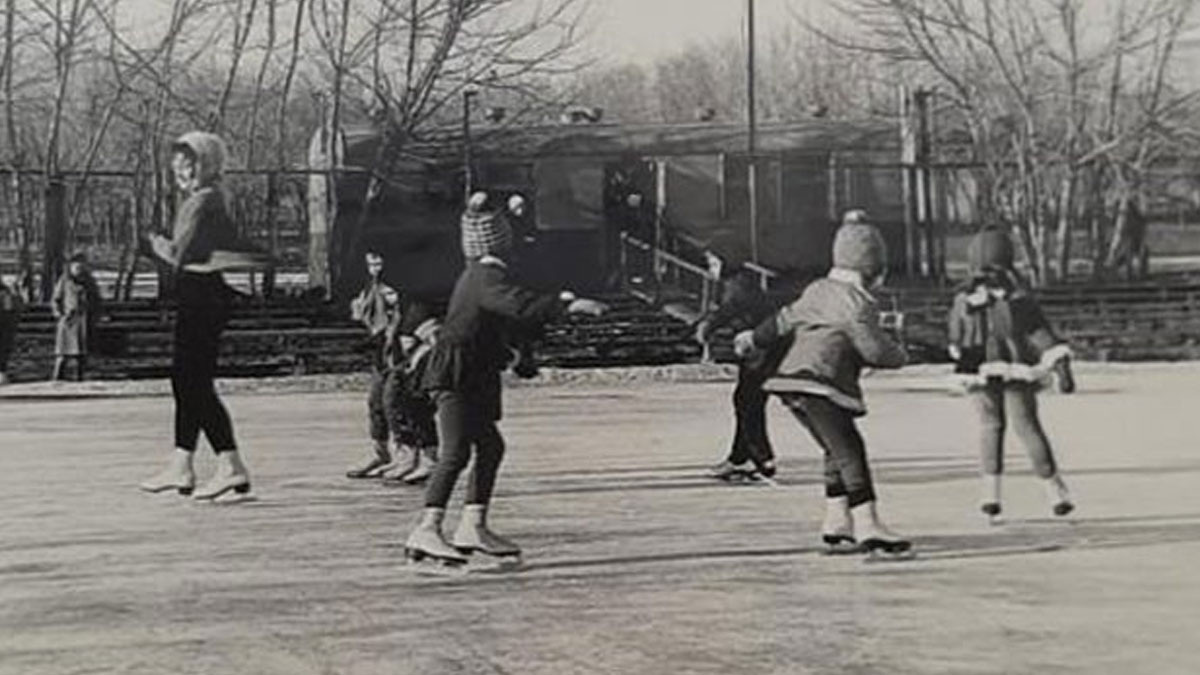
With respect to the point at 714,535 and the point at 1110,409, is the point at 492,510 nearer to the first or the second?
the point at 714,535

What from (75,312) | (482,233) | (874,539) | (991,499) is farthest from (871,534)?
(75,312)

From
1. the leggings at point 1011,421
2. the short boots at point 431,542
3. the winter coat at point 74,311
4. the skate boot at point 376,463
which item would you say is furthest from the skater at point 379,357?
the leggings at point 1011,421

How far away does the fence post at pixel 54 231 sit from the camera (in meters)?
1.48

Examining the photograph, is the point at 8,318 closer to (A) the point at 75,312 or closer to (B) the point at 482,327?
(A) the point at 75,312

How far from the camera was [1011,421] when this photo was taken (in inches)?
63.4

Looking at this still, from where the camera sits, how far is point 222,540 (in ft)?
5.08

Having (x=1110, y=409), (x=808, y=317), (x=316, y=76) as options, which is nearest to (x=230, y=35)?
(x=316, y=76)

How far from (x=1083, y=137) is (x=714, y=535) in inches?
20.6

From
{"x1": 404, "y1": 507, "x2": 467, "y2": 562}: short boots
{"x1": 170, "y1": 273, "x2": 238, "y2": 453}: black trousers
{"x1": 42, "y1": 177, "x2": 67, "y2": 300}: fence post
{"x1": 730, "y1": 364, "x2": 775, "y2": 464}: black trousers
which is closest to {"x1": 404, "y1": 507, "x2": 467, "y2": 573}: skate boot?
{"x1": 404, "y1": 507, "x2": 467, "y2": 562}: short boots

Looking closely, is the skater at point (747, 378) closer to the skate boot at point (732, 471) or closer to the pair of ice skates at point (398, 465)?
the skate boot at point (732, 471)

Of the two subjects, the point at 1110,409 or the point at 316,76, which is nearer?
the point at 316,76

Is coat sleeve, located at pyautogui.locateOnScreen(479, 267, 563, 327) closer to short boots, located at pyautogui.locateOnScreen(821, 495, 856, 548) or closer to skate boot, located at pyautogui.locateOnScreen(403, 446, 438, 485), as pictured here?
skate boot, located at pyautogui.locateOnScreen(403, 446, 438, 485)

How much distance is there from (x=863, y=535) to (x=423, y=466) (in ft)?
1.46

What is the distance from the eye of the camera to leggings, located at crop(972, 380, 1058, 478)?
1.58 m
